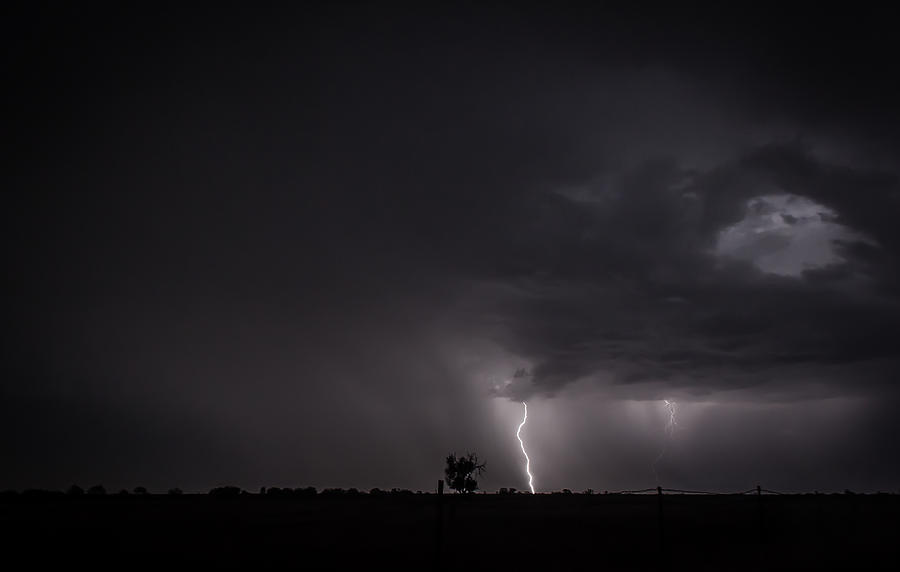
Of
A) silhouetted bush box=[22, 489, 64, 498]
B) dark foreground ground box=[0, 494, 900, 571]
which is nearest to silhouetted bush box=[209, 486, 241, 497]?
silhouetted bush box=[22, 489, 64, 498]

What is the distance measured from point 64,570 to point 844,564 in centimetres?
3418

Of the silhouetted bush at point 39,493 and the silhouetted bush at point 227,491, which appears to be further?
the silhouetted bush at point 227,491

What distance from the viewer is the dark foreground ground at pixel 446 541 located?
83.8 ft

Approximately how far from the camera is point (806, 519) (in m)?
46.1

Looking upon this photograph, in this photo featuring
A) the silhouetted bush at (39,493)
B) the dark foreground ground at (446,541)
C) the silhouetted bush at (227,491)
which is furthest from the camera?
the silhouetted bush at (227,491)

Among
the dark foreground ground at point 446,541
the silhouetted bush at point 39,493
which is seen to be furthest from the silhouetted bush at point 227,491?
the dark foreground ground at point 446,541

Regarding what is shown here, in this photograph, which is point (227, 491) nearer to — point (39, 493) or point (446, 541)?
point (39, 493)

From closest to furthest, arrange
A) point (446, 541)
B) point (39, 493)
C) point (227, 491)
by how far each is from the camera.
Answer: point (446, 541) → point (39, 493) → point (227, 491)

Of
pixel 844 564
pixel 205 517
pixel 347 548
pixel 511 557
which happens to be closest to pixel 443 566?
pixel 511 557

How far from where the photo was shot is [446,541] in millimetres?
32969

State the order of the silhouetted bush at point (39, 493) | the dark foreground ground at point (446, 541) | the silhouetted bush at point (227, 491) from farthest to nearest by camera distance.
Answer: the silhouetted bush at point (227, 491)
the silhouetted bush at point (39, 493)
the dark foreground ground at point (446, 541)

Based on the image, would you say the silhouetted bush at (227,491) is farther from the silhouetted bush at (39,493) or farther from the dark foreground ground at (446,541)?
the dark foreground ground at (446,541)

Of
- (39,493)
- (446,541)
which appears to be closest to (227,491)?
(39,493)

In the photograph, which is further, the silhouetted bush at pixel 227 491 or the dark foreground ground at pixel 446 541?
the silhouetted bush at pixel 227 491
